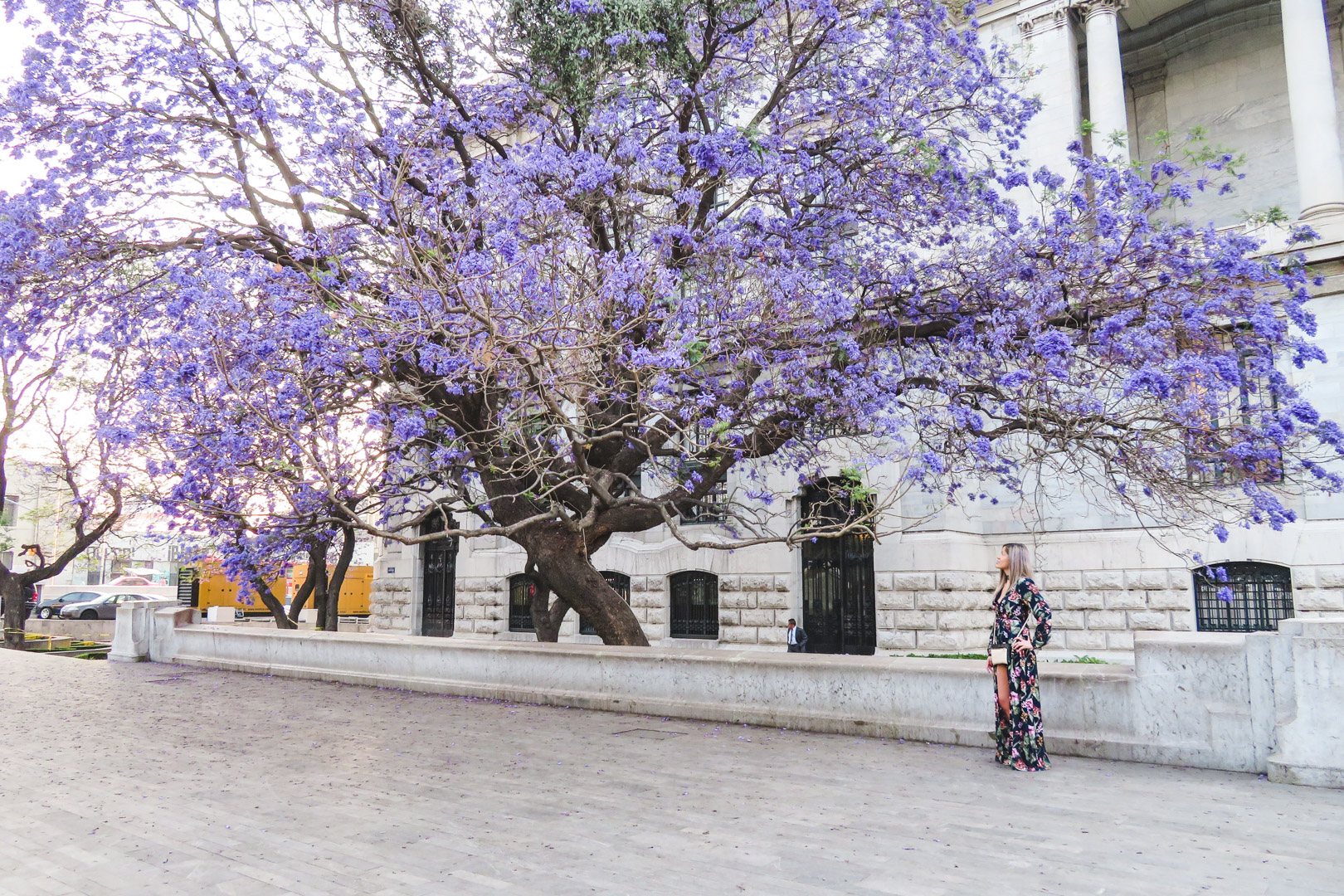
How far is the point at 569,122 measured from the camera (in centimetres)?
1345

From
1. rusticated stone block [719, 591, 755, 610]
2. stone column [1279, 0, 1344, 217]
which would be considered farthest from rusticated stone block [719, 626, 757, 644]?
stone column [1279, 0, 1344, 217]

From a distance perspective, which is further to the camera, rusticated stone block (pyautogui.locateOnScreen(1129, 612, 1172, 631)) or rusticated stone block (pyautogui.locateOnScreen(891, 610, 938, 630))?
rusticated stone block (pyautogui.locateOnScreen(891, 610, 938, 630))

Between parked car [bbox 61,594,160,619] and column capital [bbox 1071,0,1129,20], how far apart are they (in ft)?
125

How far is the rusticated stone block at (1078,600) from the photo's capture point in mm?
18500

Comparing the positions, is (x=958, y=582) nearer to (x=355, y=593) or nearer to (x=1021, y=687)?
(x=1021, y=687)

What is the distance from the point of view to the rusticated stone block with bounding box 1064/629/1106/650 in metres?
18.3

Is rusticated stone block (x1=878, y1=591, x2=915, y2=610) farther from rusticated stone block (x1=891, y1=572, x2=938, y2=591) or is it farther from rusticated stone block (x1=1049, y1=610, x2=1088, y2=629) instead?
rusticated stone block (x1=1049, y1=610, x2=1088, y2=629)

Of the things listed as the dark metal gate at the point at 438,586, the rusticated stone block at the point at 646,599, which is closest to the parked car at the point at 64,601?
the dark metal gate at the point at 438,586

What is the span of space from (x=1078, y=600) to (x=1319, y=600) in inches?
160

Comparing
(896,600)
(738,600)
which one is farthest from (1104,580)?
(738,600)

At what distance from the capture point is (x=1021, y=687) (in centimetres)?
790

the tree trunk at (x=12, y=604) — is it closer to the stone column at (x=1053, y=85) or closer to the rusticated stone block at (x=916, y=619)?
the rusticated stone block at (x=916, y=619)

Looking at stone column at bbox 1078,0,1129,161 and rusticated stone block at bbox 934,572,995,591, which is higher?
stone column at bbox 1078,0,1129,161

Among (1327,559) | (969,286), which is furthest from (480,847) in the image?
(1327,559)
